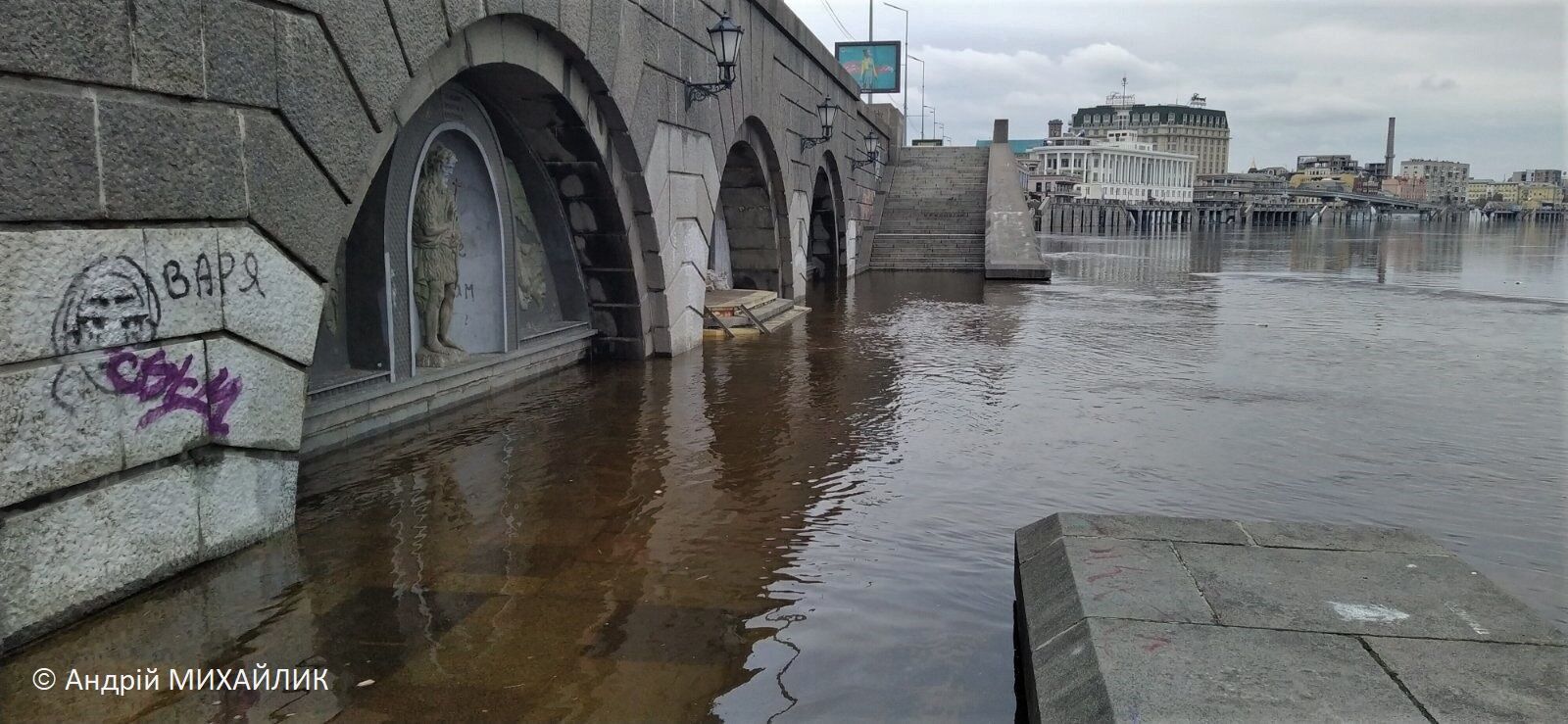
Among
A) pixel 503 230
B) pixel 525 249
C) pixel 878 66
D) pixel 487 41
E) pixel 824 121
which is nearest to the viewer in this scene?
pixel 487 41

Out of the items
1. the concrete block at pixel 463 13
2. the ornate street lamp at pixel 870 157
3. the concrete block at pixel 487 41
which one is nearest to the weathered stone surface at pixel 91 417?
the concrete block at pixel 463 13

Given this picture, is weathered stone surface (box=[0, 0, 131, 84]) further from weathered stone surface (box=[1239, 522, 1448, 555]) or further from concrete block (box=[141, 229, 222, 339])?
weathered stone surface (box=[1239, 522, 1448, 555])

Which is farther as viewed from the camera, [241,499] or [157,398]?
[241,499]

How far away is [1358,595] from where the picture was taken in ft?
11.6

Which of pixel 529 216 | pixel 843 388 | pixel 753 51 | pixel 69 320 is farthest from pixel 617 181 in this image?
pixel 69 320

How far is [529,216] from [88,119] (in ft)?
19.8

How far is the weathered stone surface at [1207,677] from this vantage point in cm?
271

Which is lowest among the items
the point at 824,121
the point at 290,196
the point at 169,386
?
the point at 169,386

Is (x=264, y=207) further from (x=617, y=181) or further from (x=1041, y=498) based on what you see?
(x=617, y=181)

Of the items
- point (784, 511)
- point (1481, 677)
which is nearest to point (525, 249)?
point (784, 511)

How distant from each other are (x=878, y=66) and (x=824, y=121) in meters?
21.7

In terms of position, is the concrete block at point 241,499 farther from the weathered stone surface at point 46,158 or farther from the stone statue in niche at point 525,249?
the stone statue in niche at point 525,249

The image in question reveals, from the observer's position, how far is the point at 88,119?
384cm

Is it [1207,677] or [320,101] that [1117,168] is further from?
[1207,677]
